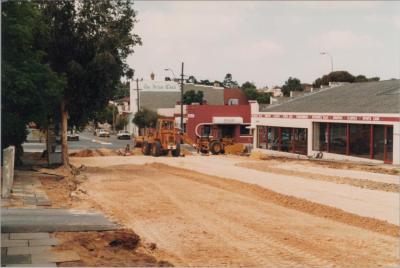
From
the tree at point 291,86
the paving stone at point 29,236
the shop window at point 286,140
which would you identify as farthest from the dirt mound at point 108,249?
the tree at point 291,86

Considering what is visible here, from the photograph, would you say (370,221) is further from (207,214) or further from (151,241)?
(151,241)

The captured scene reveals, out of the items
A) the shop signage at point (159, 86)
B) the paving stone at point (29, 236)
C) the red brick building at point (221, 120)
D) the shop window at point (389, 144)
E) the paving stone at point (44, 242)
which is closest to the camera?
the paving stone at point (44, 242)

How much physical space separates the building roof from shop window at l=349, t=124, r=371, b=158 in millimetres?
1121

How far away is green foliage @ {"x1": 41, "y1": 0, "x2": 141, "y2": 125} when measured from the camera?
28.7m

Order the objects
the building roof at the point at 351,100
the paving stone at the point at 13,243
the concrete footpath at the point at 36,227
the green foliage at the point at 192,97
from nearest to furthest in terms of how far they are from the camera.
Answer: the concrete footpath at the point at 36,227 → the paving stone at the point at 13,243 → the building roof at the point at 351,100 → the green foliage at the point at 192,97

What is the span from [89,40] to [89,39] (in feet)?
0.17

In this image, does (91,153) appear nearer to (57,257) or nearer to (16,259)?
(57,257)

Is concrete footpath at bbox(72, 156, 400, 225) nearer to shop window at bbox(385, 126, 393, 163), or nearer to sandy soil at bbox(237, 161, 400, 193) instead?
sandy soil at bbox(237, 161, 400, 193)

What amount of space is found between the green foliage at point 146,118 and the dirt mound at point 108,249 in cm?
6429

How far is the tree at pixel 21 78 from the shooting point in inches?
838

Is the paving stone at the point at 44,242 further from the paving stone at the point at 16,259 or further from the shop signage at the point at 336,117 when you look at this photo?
the shop signage at the point at 336,117

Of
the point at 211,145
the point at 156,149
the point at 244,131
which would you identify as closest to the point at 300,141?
the point at 211,145

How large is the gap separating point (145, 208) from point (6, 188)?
457cm

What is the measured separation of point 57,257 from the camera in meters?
10.1
